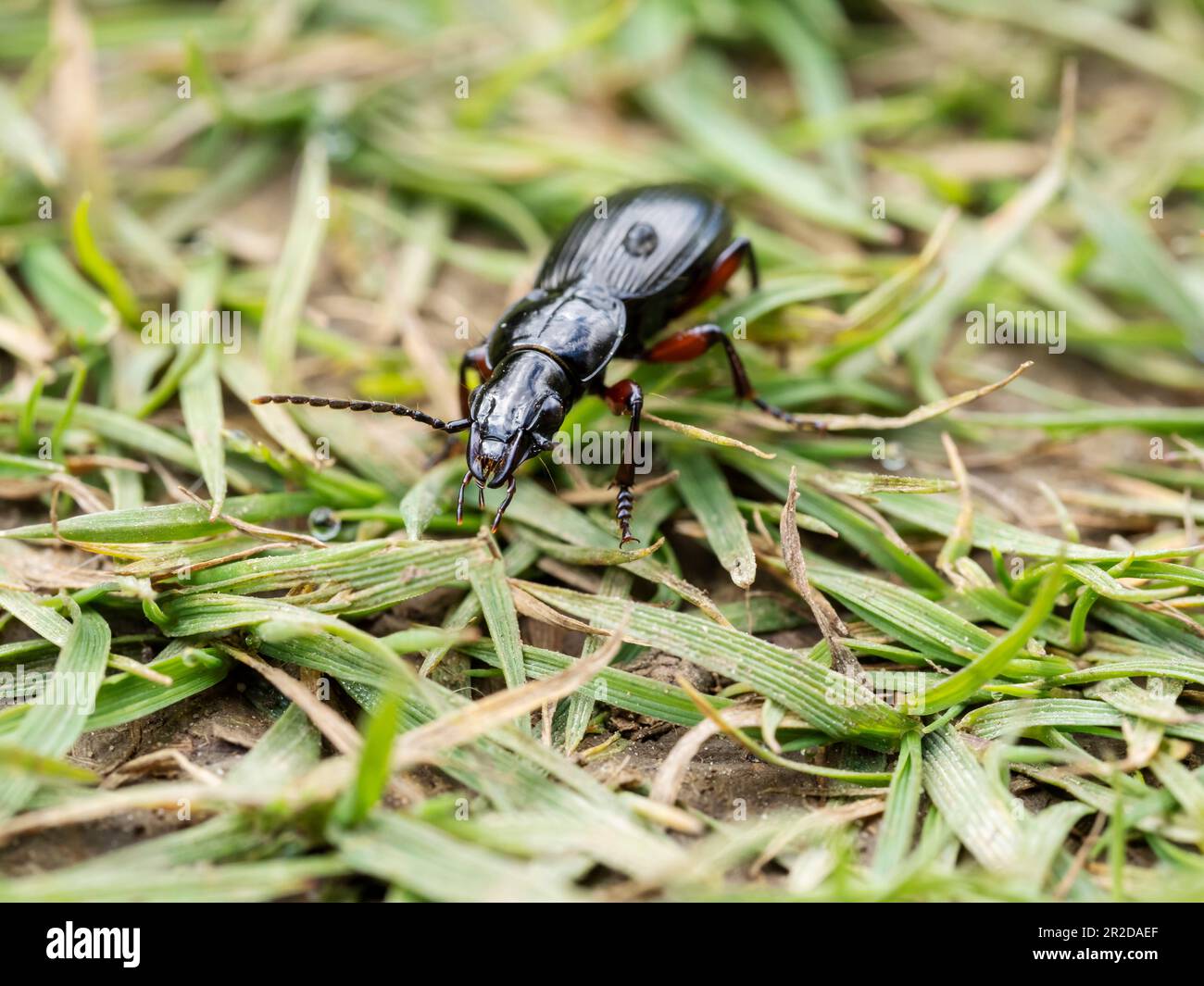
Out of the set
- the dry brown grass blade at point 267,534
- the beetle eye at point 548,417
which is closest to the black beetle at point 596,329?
the beetle eye at point 548,417

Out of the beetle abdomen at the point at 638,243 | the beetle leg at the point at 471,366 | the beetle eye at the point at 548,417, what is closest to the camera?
the beetle eye at the point at 548,417

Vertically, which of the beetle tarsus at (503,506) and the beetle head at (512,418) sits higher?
the beetle head at (512,418)

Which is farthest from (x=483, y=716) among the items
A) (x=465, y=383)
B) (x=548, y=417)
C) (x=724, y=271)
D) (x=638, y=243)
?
(x=724, y=271)

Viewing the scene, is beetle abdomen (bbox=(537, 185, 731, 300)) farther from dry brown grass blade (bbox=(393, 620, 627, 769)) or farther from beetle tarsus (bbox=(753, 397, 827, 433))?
dry brown grass blade (bbox=(393, 620, 627, 769))

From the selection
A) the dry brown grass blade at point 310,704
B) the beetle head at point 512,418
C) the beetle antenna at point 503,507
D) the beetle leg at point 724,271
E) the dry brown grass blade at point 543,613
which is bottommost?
the dry brown grass blade at point 310,704

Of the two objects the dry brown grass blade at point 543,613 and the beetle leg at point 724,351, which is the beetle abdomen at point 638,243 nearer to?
the beetle leg at point 724,351

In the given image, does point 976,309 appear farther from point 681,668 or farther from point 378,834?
point 378,834

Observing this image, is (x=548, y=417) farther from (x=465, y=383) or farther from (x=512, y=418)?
(x=465, y=383)
